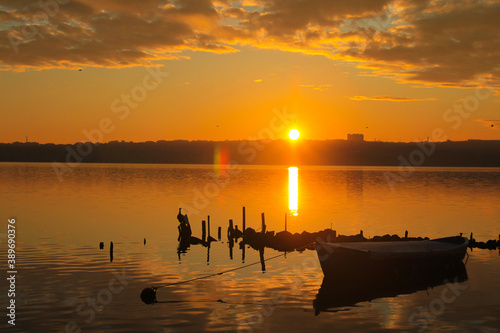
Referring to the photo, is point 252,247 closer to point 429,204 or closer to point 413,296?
point 413,296

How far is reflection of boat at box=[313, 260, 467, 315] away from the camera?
89.4 feet

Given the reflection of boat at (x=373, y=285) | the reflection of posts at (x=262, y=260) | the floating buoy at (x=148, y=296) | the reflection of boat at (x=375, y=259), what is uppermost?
the reflection of boat at (x=375, y=259)

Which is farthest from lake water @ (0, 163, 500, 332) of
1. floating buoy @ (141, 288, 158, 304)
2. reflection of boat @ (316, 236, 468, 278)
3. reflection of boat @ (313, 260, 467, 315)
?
reflection of boat @ (316, 236, 468, 278)

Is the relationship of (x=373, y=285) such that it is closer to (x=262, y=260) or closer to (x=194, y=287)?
(x=262, y=260)

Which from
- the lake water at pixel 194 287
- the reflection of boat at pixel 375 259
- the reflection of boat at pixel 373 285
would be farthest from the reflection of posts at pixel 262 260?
the reflection of boat at pixel 373 285

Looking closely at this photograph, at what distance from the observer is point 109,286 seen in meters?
28.4

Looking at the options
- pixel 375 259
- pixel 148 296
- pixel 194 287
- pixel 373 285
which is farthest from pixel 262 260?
pixel 148 296

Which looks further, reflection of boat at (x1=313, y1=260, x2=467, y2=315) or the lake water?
reflection of boat at (x1=313, y1=260, x2=467, y2=315)

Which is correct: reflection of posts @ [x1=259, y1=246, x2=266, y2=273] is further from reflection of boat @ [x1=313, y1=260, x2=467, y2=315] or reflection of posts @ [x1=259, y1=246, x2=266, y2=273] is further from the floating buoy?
the floating buoy

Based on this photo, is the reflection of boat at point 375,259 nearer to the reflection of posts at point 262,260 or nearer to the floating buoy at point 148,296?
the reflection of posts at point 262,260

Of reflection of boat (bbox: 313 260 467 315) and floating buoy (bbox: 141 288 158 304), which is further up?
floating buoy (bbox: 141 288 158 304)

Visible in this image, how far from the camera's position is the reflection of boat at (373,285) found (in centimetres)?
2725

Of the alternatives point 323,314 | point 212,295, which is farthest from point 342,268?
point 212,295

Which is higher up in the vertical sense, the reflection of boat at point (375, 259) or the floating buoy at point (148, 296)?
the reflection of boat at point (375, 259)
